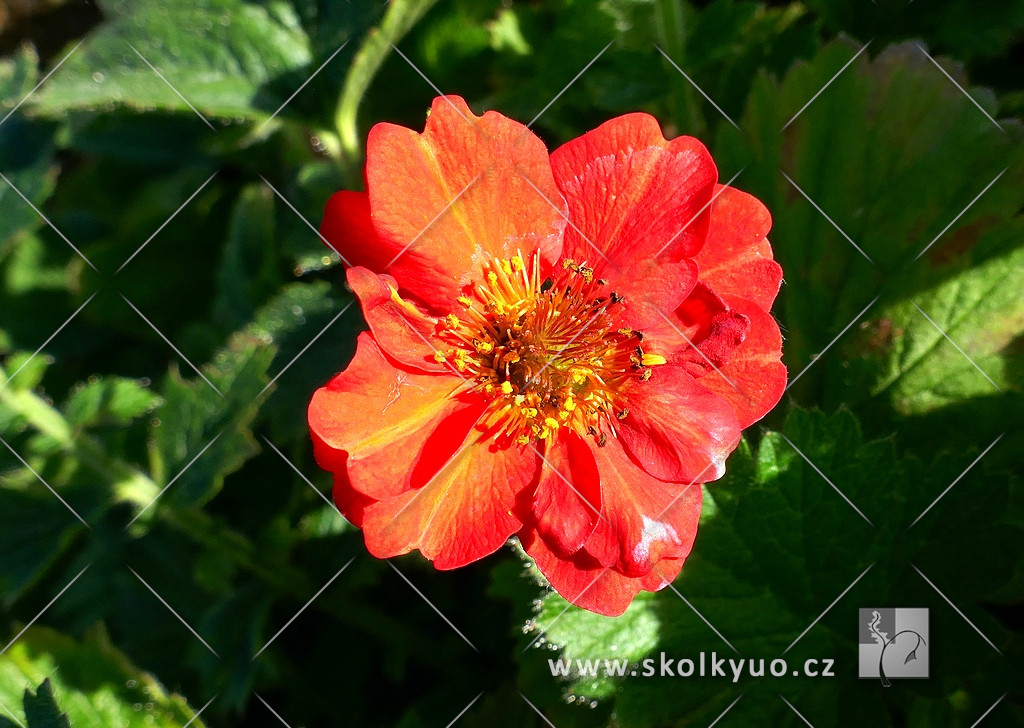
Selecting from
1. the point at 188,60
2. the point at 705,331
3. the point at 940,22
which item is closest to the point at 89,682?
the point at 188,60

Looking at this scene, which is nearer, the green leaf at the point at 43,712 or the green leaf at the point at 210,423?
the green leaf at the point at 43,712

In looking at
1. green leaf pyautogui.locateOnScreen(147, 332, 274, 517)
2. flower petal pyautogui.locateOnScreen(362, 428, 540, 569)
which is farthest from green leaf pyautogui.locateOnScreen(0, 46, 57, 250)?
flower petal pyautogui.locateOnScreen(362, 428, 540, 569)

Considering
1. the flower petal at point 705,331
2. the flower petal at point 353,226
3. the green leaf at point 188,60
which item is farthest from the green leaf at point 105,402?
the flower petal at point 705,331

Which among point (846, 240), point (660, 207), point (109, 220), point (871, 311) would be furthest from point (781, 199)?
point (109, 220)

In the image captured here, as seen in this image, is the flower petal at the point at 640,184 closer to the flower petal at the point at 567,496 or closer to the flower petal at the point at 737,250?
the flower petal at the point at 737,250

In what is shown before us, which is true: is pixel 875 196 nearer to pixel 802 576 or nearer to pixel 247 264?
pixel 802 576

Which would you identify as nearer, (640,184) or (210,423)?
(640,184)
